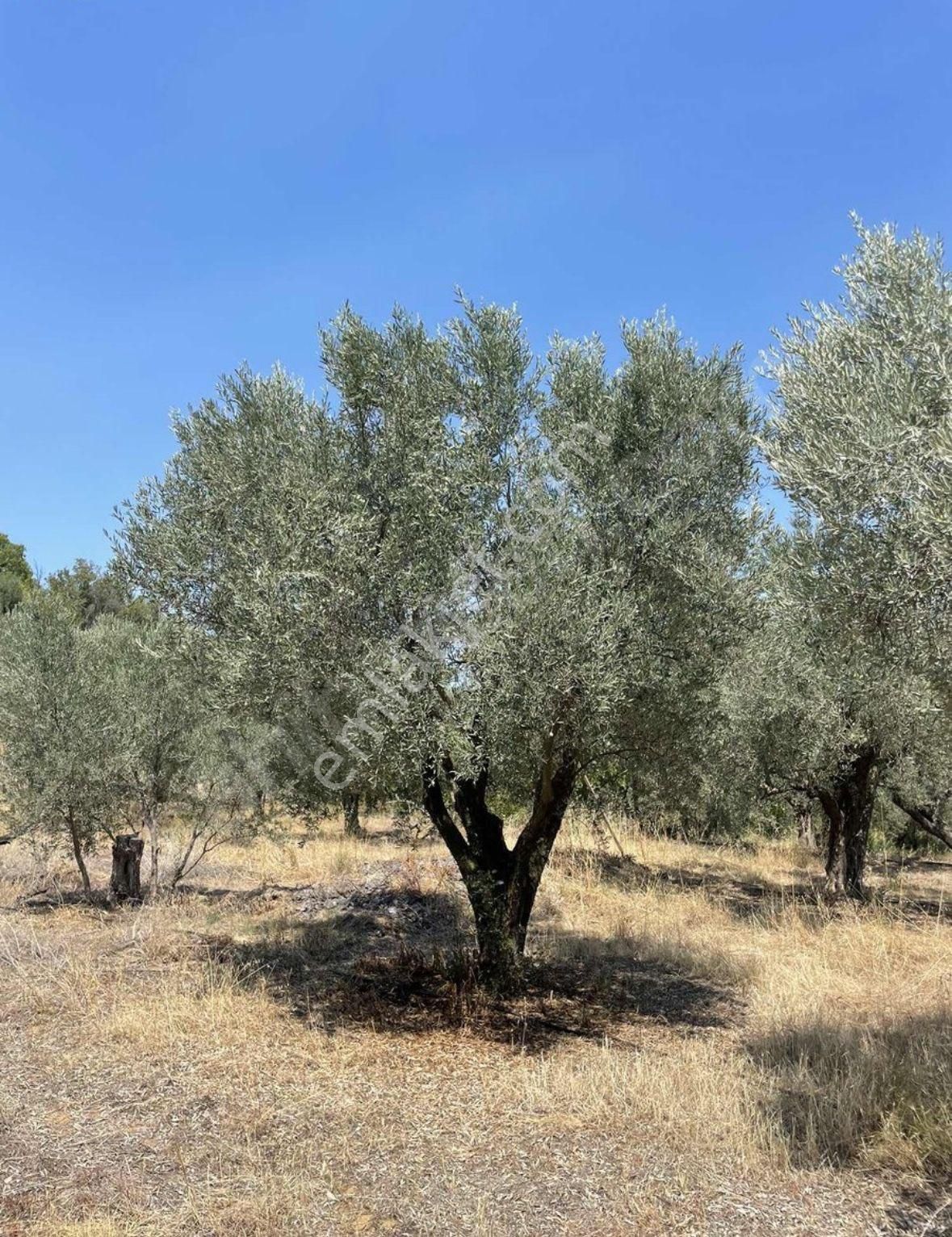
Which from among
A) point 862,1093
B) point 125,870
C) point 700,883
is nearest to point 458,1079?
point 862,1093

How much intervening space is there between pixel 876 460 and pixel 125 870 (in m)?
14.0

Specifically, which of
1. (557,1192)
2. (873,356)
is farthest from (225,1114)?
(873,356)

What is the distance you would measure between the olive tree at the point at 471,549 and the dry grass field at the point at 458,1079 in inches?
84.1

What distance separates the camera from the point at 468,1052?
7945 mm

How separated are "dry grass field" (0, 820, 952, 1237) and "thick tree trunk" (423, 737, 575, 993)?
584mm

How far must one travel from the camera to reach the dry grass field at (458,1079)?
4941 mm

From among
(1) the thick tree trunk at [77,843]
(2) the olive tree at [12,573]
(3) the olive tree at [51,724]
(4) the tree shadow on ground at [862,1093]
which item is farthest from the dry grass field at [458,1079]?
(2) the olive tree at [12,573]

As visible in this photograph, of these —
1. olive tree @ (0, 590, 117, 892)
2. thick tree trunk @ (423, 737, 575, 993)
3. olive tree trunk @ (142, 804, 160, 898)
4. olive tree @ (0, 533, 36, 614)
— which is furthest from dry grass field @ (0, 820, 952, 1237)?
olive tree @ (0, 533, 36, 614)

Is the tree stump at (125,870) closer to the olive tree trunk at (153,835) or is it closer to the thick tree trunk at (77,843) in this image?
the olive tree trunk at (153,835)

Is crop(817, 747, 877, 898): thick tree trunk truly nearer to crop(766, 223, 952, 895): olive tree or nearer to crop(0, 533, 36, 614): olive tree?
crop(766, 223, 952, 895): olive tree

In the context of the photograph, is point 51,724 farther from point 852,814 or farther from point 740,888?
point 852,814

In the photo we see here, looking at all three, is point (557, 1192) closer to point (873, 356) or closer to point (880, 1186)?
point (880, 1186)

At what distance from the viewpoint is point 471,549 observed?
7.58 m

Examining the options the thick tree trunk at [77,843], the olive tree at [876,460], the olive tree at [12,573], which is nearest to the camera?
the olive tree at [876,460]
